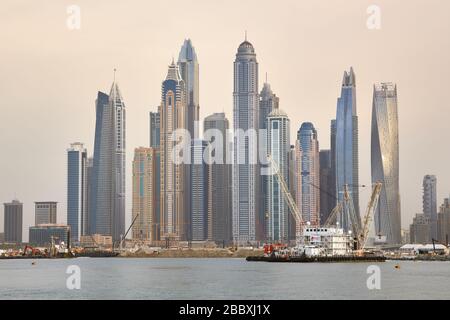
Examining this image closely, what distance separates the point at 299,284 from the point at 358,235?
7949 centimetres

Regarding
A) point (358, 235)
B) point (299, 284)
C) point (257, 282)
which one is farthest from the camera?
point (358, 235)

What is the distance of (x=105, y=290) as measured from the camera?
6744 cm

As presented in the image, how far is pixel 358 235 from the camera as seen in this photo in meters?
151
